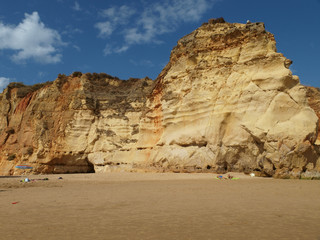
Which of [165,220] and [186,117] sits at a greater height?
[186,117]

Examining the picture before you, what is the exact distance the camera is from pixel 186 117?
18.6 meters

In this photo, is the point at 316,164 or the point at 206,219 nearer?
the point at 206,219

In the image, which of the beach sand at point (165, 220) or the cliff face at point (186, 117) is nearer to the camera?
the beach sand at point (165, 220)

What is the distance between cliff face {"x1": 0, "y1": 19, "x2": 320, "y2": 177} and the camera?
13.5m

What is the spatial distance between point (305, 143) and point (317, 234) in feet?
33.2

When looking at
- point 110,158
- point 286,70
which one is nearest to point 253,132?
point 286,70

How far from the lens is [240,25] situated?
1806 cm

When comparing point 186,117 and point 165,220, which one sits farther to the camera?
point 186,117

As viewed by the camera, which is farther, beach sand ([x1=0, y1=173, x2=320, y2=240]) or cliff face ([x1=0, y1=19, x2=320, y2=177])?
cliff face ([x1=0, y1=19, x2=320, y2=177])

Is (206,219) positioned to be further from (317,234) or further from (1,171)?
(1,171)

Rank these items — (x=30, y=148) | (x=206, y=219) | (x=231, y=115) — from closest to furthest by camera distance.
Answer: (x=206, y=219) → (x=231, y=115) → (x=30, y=148)

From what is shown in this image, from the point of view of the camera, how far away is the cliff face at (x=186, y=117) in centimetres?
1346

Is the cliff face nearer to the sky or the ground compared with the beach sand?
nearer to the sky

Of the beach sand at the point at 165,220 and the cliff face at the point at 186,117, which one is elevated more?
the cliff face at the point at 186,117
